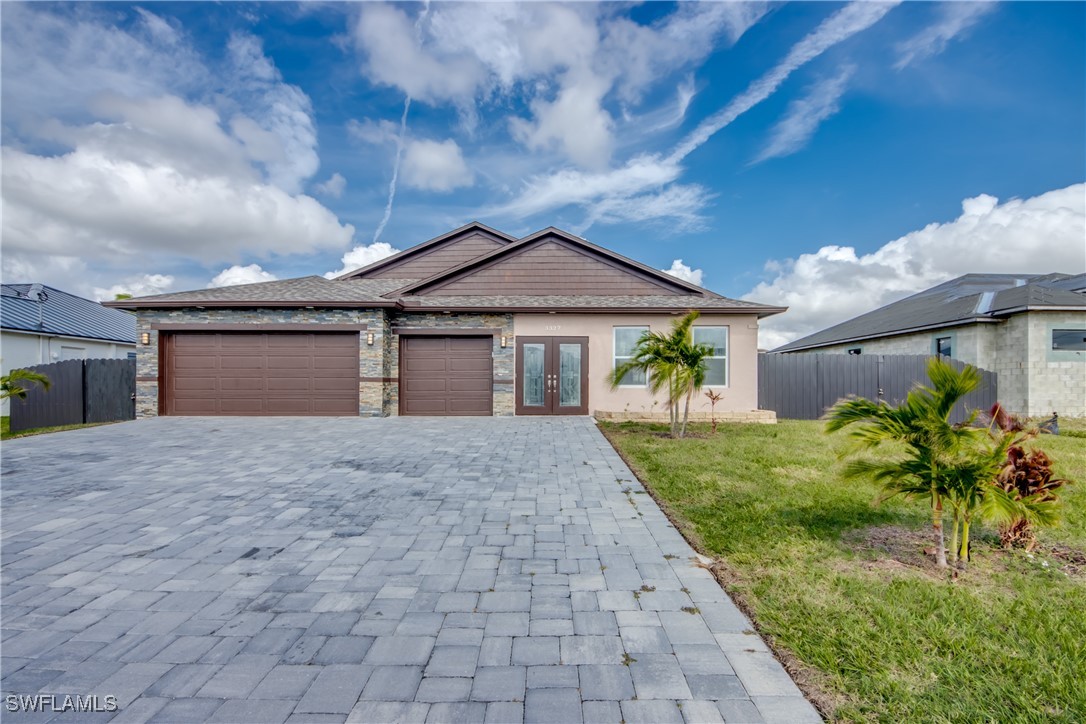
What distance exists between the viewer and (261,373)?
11.6 metres

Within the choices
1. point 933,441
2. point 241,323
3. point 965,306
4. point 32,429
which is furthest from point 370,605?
point 965,306

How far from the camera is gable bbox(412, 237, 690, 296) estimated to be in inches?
498

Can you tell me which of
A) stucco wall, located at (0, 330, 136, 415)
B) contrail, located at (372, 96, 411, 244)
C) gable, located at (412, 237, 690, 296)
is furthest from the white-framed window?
Answer: stucco wall, located at (0, 330, 136, 415)

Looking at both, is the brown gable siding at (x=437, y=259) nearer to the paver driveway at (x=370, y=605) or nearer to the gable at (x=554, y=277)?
the gable at (x=554, y=277)

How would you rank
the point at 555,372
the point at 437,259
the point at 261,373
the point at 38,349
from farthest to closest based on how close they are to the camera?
the point at 437,259, the point at 38,349, the point at 555,372, the point at 261,373

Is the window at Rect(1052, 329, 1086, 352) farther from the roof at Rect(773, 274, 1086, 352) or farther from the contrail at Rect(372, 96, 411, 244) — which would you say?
the contrail at Rect(372, 96, 411, 244)

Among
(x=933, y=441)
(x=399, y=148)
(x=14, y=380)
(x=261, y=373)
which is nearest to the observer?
(x=933, y=441)

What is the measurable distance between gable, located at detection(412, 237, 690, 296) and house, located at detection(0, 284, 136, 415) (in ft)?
44.8

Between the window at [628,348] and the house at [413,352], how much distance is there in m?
0.03

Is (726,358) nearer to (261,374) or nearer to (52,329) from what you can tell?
(261,374)

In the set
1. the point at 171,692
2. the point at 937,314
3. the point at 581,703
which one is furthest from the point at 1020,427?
the point at 937,314

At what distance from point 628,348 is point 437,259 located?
942 centimetres

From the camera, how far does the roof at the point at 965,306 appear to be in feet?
42.3

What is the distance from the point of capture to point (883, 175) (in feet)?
40.2
